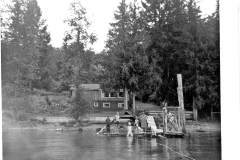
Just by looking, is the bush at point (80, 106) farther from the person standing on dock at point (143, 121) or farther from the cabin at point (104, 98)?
the person standing on dock at point (143, 121)

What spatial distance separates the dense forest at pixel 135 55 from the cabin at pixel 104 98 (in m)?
0.28

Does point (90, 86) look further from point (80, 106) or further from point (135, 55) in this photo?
point (135, 55)

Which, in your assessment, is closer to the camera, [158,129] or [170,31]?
[170,31]

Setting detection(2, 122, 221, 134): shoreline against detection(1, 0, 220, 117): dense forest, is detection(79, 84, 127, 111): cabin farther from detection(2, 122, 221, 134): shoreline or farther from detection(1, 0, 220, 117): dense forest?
detection(2, 122, 221, 134): shoreline

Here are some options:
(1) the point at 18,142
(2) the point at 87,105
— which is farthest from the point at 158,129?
(1) the point at 18,142

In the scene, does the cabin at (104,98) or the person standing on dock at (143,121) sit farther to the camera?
the person standing on dock at (143,121)

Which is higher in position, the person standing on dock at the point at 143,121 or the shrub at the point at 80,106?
the shrub at the point at 80,106

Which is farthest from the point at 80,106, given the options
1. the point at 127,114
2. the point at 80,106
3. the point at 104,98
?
the point at 127,114

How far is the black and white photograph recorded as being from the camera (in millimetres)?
6586

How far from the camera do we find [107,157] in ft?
20.1

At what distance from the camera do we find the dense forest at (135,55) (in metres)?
7.14

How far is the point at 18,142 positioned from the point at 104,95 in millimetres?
2969

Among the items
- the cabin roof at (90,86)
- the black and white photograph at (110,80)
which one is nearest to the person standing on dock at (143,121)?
the black and white photograph at (110,80)
